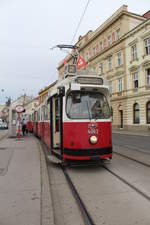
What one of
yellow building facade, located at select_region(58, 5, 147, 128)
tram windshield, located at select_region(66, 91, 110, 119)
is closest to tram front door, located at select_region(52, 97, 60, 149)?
tram windshield, located at select_region(66, 91, 110, 119)

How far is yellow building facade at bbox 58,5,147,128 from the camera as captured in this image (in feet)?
101

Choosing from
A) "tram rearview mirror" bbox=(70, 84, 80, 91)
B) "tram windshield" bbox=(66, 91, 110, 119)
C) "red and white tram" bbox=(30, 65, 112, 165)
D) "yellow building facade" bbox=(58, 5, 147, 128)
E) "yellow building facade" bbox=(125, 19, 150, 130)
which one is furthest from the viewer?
"yellow building facade" bbox=(58, 5, 147, 128)

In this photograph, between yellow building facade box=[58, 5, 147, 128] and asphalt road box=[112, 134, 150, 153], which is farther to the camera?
yellow building facade box=[58, 5, 147, 128]

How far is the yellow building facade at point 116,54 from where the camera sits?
101ft

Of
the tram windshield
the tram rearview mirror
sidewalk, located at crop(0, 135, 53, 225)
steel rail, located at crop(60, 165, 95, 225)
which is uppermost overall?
the tram rearview mirror

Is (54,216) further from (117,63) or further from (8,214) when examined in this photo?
(117,63)

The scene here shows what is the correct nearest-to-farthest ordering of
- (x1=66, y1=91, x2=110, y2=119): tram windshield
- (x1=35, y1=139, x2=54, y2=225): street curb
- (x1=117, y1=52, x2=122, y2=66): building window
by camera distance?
(x1=35, y1=139, x2=54, y2=225): street curb → (x1=66, y1=91, x2=110, y2=119): tram windshield → (x1=117, y1=52, x2=122, y2=66): building window

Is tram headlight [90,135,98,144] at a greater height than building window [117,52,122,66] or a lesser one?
lesser

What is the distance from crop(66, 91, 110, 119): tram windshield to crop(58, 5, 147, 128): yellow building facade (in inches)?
817

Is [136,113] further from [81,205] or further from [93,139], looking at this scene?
[81,205]

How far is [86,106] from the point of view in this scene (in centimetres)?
642

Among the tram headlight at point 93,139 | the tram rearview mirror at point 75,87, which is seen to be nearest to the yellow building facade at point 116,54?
the tram rearview mirror at point 75,87

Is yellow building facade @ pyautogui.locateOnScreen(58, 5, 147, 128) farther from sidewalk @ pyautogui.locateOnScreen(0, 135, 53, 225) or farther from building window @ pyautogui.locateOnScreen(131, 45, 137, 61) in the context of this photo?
sidewalk @ pyautogui.locateOnScreen(0, 135, 53, 225)

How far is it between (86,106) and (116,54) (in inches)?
1134
